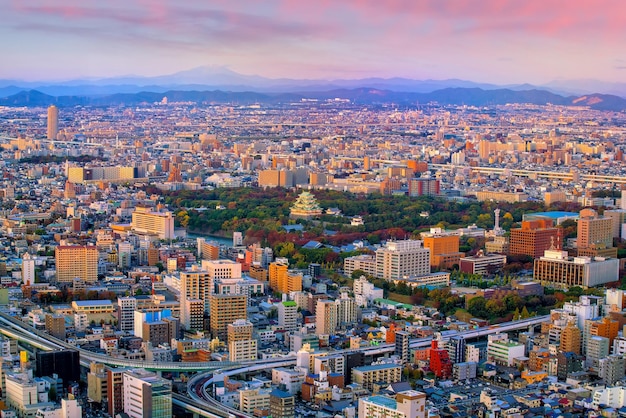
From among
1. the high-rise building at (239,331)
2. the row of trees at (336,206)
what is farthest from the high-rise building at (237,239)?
the high-rise building at (239,331)

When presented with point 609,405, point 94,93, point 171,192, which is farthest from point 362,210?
point 94,93

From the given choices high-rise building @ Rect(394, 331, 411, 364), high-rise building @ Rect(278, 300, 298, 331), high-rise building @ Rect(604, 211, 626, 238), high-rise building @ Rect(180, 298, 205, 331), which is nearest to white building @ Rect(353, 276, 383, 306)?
high-rise building @ Rect(278, 300, 298, 331)

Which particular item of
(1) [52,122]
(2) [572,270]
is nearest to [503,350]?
(2) [572,270]

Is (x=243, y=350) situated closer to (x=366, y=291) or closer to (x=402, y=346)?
(x=402, y=346)

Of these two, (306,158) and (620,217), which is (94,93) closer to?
(306,158)

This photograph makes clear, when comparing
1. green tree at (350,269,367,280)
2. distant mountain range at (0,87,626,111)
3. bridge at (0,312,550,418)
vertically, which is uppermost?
distant mountain range at (0,87,626,111)

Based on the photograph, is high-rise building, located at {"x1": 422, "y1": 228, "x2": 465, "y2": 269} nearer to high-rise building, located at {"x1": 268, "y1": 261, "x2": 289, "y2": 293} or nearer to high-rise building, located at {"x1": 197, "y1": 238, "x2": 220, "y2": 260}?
high-rise building, located at {"x1": 268, "y1": 261, "x2": 289, "y2": 293}
